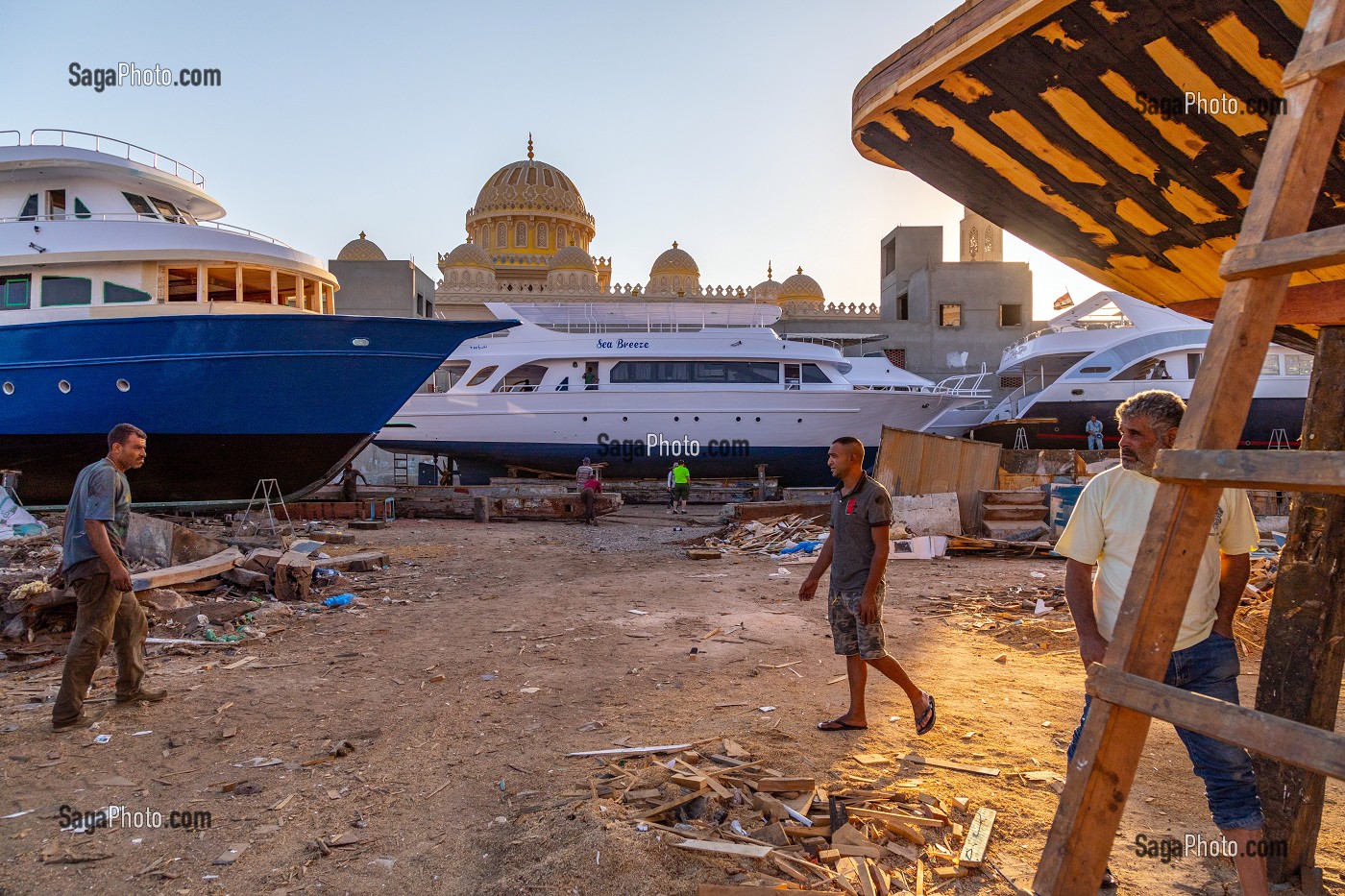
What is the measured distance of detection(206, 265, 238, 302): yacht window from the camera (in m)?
13.2

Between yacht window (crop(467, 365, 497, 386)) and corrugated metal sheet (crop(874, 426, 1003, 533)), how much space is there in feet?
40.7

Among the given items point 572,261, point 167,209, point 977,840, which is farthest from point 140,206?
point 572,261

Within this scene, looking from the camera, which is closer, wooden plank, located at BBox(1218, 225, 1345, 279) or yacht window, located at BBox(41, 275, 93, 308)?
wooden plank, located at BBox(1218, 225, 1345, 279)

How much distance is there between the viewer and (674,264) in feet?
134

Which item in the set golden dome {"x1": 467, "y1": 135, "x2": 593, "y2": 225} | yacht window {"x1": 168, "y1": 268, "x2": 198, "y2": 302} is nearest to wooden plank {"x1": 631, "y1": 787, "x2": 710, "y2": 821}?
yacht window {"x1": 168, "y1": 268, "x2": 198, "y2": 302}

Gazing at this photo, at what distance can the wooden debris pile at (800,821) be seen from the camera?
2832 mm

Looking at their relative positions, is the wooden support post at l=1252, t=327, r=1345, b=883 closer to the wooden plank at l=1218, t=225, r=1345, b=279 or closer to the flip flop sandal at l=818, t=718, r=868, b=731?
the wooden plank at l=1218, t=225, r=1345, b=279

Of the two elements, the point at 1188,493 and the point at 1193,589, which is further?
the point at 1193,589

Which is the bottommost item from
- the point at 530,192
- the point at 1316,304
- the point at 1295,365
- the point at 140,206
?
the point at 1316,304

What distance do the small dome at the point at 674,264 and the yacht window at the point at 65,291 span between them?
30099 mm

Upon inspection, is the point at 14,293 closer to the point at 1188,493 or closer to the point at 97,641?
the point at 97,641

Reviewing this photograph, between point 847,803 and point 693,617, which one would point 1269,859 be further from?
point 693,617

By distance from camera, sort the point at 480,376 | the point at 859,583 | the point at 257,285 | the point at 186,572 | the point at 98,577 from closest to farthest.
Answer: the point at 859,583 → the point at 98,577 → the point at 186,572 → the point at 257,285 → the point at 480,376

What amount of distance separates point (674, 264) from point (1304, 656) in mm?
39433
